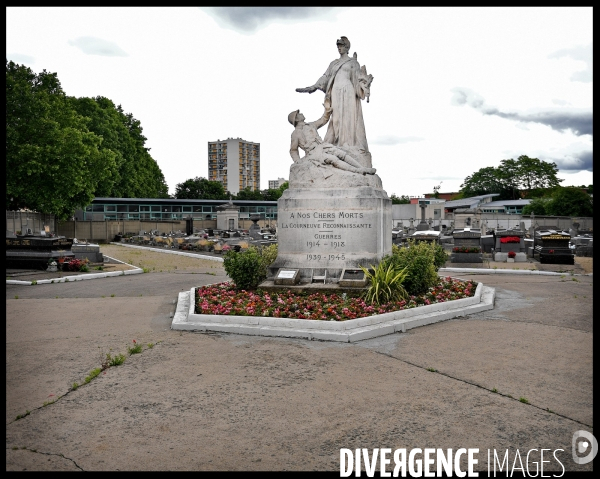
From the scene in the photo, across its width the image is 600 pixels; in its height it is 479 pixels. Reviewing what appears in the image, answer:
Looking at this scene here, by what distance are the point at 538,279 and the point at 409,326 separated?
8.08 meters

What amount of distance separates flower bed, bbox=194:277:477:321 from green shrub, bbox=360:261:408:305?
0.17 meters

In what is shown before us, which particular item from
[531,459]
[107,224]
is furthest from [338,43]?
[107,224]

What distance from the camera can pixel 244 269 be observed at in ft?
33.7

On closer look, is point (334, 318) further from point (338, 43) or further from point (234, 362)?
point (338, 43)

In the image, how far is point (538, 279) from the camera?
14.0 m

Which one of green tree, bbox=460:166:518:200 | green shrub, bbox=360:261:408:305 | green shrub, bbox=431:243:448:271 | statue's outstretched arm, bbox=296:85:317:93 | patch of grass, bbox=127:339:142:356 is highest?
green tree, bbox=460:166:518:200

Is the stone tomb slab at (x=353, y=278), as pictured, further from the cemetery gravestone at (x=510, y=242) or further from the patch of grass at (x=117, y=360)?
the cemetery gravestone at (x=510, y=242)

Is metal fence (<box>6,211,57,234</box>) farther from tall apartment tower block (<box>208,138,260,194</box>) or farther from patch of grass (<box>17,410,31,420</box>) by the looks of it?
tall apartment tower block (<box>208,138,260,194</box>)

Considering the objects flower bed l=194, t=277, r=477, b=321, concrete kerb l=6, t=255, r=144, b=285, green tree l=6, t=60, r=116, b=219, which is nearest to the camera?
flower bed l=194, t=277, r=477, b=321

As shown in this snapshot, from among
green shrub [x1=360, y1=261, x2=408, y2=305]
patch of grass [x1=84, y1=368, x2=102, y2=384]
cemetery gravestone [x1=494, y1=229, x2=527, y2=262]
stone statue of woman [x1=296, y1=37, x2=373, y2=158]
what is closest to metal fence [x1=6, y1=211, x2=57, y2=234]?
stone statue of woman [x1=296, y1=37, x2=373, y2=158]

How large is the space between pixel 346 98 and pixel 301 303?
5.43 m

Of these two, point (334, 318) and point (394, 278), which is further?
point (394, 278)

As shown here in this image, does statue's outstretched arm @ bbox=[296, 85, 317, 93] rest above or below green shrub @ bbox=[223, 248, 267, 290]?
above

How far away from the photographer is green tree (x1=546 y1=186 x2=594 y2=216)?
47.8 metres
